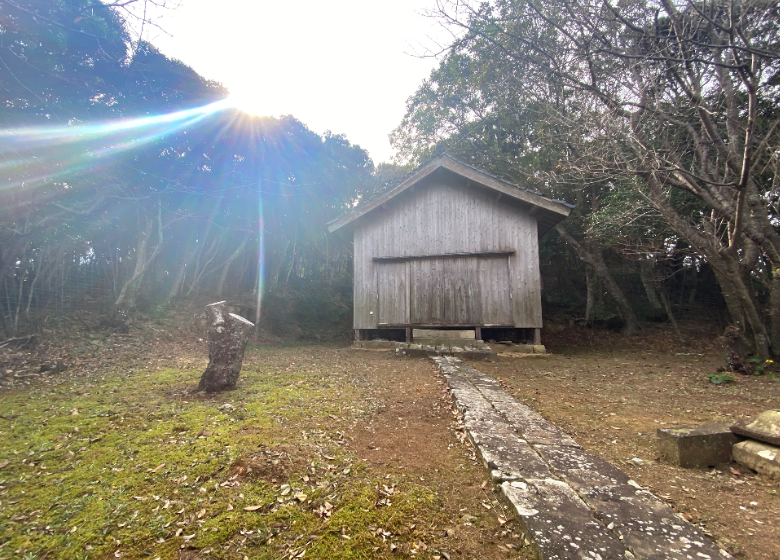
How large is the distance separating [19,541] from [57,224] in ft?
38.7

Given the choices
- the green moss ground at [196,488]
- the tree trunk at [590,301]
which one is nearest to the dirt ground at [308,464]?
the green moss ground at [196,488]

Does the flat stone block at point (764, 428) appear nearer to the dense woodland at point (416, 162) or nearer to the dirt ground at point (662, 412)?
the dirt ground at point (662, 412)

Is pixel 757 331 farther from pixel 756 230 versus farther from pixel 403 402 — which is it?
pixel 403 402

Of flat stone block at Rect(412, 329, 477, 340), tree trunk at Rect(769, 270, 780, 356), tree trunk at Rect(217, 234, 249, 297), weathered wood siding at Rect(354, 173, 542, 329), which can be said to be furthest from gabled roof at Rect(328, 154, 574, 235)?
tree trunk at Rect(217, 234, 249, 297)

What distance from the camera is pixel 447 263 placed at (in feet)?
35.7

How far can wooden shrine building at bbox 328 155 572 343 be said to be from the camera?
10.2 metres

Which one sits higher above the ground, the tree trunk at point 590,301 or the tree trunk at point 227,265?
the tree trunk at point 227,265

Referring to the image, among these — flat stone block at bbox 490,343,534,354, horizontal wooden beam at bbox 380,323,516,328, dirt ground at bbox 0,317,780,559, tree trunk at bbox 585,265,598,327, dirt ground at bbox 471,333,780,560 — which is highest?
tree trunk at bbox 585,265,598,327

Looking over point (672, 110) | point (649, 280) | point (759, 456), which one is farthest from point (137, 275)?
point (649, 280)

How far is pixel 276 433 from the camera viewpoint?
350cm

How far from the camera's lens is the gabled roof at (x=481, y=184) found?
980 centimetres

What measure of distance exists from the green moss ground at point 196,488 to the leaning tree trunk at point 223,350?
784mm

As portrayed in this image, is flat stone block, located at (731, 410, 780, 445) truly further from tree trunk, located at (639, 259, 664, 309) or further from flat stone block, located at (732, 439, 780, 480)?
tree trunk, located at (639, 259, 664, 309)

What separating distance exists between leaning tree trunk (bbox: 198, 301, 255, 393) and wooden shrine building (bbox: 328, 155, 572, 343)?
20.2ft
